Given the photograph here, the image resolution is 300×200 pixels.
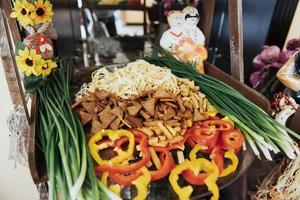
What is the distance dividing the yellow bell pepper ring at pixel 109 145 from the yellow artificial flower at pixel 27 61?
9.1 inches

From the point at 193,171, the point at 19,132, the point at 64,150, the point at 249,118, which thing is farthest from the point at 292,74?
the point at 19,132

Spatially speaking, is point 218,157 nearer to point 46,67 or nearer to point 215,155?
point 215,155

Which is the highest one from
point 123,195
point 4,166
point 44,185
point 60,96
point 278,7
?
point 278,7

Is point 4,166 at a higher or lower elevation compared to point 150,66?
lower

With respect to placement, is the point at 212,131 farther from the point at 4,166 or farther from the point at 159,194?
the point at 4,166

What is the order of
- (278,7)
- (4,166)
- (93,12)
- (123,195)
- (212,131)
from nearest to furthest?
(123,195) < (212,131) < (4,166) < (278,7) < (93,12)

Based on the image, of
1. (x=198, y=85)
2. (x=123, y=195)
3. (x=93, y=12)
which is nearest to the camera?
(x=123, y=195)

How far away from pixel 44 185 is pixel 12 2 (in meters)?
0.46

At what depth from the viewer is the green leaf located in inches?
25.5

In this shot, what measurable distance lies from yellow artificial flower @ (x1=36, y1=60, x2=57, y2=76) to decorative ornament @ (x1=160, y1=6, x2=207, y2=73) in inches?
14.2

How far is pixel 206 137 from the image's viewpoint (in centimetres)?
60

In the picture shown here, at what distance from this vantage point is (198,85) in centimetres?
74

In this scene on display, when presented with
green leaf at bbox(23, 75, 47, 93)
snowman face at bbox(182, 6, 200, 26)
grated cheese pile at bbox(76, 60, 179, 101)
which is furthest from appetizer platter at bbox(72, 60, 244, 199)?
snowman face at bbox(182, 6, 200, 26)

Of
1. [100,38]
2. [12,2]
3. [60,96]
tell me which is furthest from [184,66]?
[100,38]
